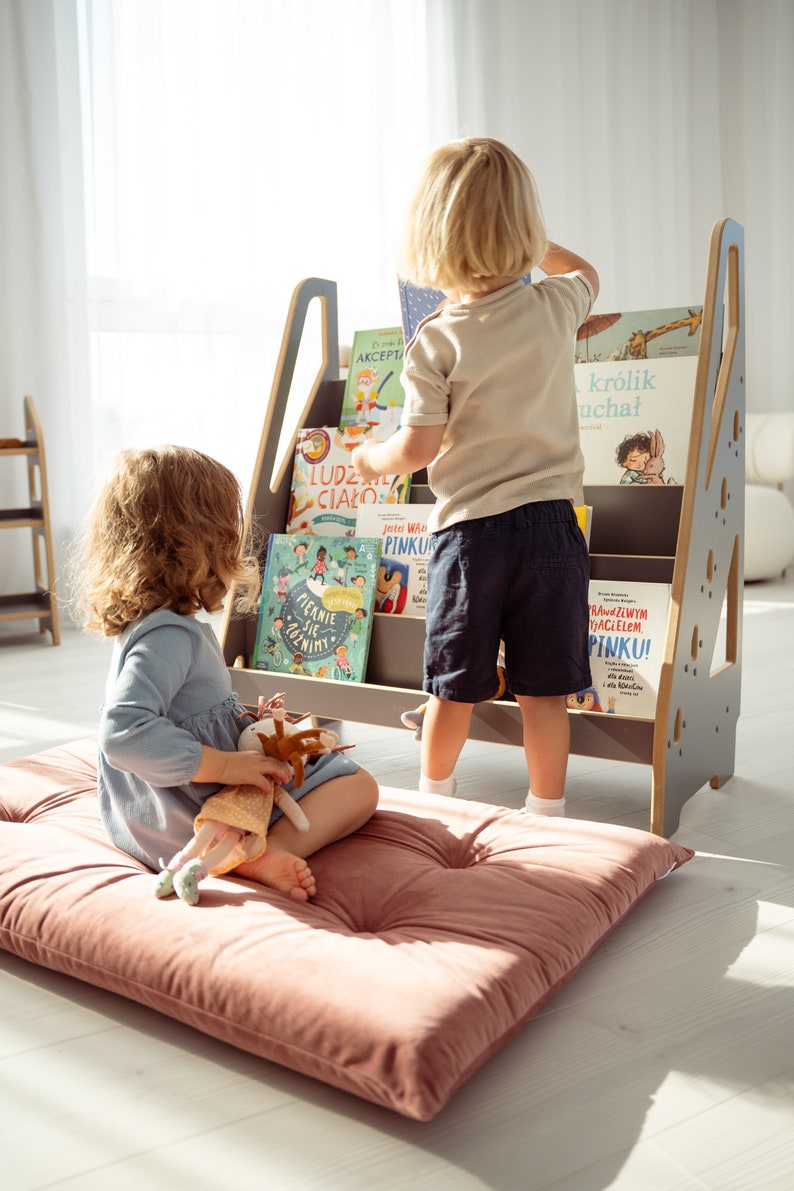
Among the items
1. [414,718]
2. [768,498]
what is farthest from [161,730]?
[768,498]

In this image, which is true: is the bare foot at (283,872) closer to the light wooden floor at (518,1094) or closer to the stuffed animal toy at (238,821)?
the stuffed animal toy at (238,821)

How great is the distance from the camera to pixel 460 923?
112 centimetres

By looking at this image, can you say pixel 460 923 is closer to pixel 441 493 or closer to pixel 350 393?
pixel 441 493

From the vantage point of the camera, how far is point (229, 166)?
358 cm

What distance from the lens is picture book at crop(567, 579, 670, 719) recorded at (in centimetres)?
167

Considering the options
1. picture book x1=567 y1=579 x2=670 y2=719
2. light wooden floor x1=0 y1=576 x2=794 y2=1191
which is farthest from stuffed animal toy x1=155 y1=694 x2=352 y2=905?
picture book x1=567 y1=579 x2=670 y2=719

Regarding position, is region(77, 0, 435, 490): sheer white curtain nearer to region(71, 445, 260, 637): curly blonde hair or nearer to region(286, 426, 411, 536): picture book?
region(286, 426, 411, 536): picture book

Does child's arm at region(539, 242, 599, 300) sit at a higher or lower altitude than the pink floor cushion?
higher

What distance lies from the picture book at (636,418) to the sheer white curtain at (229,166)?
6.92 feet

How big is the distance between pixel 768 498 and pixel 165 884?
3.55 m

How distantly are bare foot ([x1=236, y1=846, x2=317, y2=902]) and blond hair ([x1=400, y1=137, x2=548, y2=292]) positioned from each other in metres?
0.79

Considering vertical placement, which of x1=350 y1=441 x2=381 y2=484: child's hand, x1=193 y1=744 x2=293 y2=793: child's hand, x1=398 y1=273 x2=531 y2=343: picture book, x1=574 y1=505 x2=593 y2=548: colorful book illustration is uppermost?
x1=398 y1=273 x2=531 y2=343: picture book

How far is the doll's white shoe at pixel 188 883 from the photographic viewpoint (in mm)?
1151

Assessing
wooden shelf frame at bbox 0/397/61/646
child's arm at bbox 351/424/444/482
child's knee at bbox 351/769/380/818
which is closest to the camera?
child's knee at bbox 351/769/380/818
